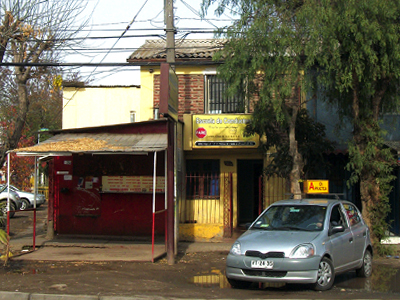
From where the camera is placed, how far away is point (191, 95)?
15070 millimetres

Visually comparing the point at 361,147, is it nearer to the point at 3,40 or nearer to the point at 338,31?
the point at 338,31

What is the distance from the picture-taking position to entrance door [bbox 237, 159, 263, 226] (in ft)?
54.9

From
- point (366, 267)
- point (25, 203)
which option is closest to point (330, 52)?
point (366, 267)

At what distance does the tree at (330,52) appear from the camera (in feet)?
32.4

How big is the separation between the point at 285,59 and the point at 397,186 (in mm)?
6343

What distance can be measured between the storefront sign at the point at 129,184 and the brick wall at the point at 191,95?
7.71 ft

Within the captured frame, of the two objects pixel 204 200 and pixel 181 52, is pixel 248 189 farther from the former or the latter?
pixel 181 52

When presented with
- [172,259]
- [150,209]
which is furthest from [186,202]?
[172,259]

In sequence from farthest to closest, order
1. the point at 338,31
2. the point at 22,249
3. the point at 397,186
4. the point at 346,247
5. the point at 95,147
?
the point at 397,186 < the point at 22,249 < the point at 95,147 < the point at 338,31 < the point at 346,247

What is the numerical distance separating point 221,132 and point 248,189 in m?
3.48

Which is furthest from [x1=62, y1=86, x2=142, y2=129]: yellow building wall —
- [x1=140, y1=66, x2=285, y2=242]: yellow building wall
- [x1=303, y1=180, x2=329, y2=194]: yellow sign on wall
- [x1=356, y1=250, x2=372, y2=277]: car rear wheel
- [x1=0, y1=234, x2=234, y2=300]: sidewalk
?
[x1=356, y1=250, x2=372, y2=277]: car rear wheel

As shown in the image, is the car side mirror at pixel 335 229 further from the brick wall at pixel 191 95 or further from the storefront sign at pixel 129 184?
the brick wall at pixel 191 95

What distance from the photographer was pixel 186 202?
46.2 feet

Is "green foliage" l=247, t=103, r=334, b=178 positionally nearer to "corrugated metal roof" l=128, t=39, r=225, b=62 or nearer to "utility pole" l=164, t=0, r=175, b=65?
"utility pole" l=164, t=0, r=175, b=65
